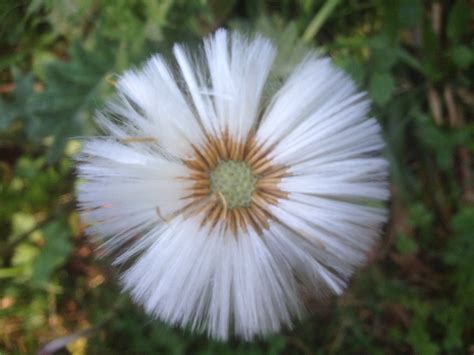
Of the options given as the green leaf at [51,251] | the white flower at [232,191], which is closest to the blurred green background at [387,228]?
the green leaf at [51,251]

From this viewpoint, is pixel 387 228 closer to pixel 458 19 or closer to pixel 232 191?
pixel 458 19

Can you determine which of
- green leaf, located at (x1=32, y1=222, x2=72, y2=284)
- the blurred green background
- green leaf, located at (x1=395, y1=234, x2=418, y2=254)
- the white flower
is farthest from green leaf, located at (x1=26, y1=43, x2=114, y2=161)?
green leaf, located at (x1=395, y1=234, x2=418, y2=254)

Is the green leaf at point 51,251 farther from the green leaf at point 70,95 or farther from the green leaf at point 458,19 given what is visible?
the green leaf at point 458,19

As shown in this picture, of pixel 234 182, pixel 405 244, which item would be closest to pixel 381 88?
pixel 405 244

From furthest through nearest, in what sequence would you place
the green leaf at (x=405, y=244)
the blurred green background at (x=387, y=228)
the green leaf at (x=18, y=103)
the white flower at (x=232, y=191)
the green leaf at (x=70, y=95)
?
the green leaf at (x=405, y=244), the blurred green background at (x=387, y=228), the green leaf at (x=18, y=103), the green leaf at (x=70, y=95), the white flower at (x=232, y=191)

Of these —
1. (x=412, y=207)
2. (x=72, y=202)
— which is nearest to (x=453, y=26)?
(x=412, y=207)

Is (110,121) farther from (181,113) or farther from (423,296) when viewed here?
(423,296)
